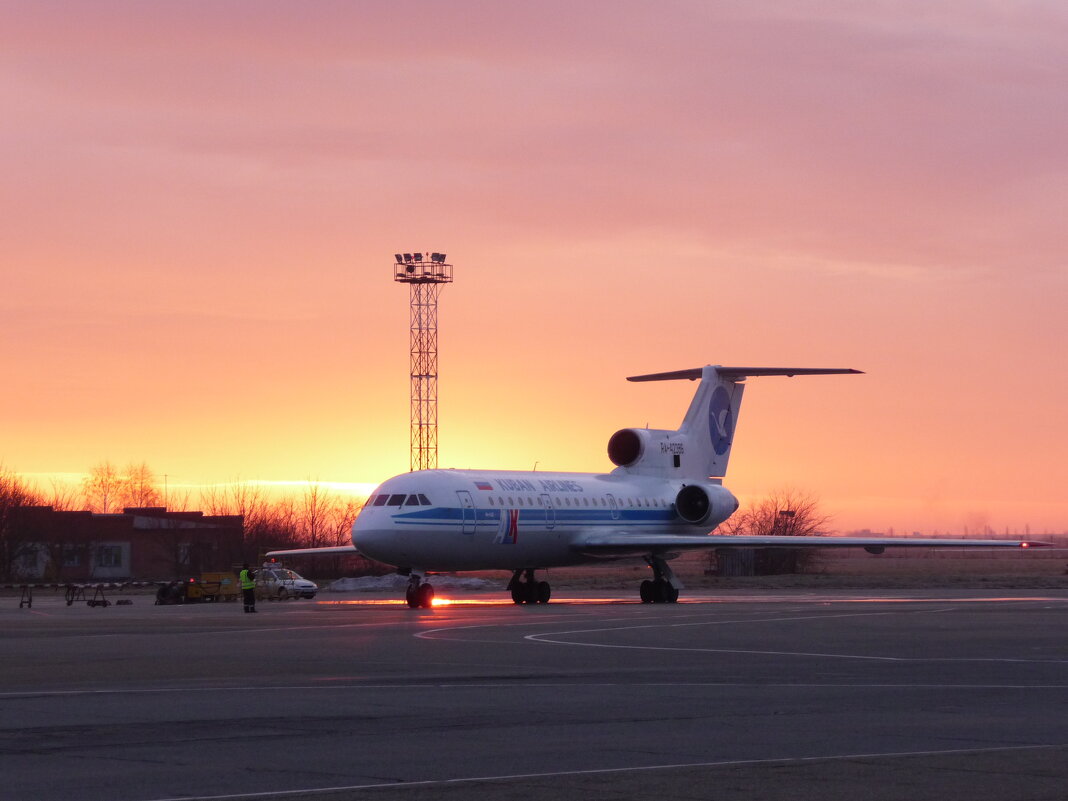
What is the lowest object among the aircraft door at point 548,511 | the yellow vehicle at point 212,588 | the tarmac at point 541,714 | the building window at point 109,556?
the tarmac at point 541,714

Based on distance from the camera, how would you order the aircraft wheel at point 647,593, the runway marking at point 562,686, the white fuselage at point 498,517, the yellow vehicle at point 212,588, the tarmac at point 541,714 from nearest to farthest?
the tarmac at point 541,714
the runway marking at point 562,686
the white fuselage at point 498,517
the aircraft wheel at point 647,593
the yellow vehicle at point 212,588

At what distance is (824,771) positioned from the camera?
35.5 feet

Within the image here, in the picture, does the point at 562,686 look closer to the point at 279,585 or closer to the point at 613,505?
the point at 613,505

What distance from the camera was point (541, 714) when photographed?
14508mm

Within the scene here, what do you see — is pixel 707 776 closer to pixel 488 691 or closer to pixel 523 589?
pixel 488 691

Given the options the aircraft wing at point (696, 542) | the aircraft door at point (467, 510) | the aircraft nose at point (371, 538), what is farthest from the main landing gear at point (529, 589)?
the aircraft nose at point (371, 538)

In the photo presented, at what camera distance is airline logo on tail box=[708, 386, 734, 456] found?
57.1 m

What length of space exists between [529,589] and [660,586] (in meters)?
4.23

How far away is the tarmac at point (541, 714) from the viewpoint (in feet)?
34.0

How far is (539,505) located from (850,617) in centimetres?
1584

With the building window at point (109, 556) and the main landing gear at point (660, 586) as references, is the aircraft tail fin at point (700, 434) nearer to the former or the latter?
the main landing gear at point (660, 586)

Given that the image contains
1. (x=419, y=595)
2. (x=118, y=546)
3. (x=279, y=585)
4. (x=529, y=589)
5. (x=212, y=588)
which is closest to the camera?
(x=419, y=595)

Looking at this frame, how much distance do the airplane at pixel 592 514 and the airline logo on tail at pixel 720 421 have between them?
49 mm

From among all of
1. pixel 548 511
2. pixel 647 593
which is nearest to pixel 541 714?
pixel 548 511
